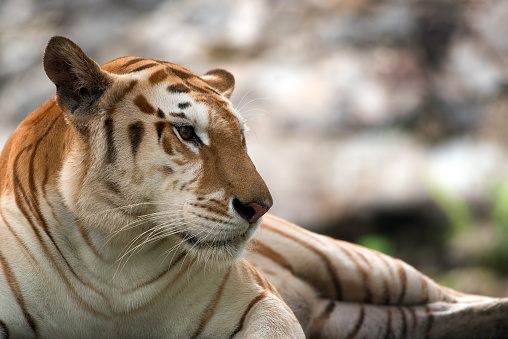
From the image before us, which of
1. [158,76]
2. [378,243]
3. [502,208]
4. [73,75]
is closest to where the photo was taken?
[73,75]

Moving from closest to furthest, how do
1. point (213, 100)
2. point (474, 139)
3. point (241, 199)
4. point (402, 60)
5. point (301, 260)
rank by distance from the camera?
point (241, 199) → point (213, 100) → point (301, 260) → point (474, 139) → point (402, 60)

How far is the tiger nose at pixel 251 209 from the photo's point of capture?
2256mm

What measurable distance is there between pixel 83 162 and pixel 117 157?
0.41 ft

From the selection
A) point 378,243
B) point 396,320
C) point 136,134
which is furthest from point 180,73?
point 378,243

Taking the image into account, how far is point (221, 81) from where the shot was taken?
9.56ft

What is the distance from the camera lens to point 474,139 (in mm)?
7945

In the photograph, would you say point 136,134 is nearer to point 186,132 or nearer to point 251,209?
point 186,132

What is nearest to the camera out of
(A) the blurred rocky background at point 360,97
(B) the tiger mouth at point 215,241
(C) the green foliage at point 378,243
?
(B) the tiger mouth at point 215,241

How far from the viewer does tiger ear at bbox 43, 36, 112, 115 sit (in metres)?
2.33

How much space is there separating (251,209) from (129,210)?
42cm

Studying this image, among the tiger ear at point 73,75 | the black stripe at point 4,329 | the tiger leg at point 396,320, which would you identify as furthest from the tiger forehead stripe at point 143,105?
the tiger leg at point 396,320

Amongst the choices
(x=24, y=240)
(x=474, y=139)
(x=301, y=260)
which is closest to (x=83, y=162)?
(x=24, y=240)

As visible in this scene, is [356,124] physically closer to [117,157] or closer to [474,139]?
[474,139]

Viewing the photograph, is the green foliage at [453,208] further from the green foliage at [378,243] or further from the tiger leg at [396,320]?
the tiger leg at [396,320]
